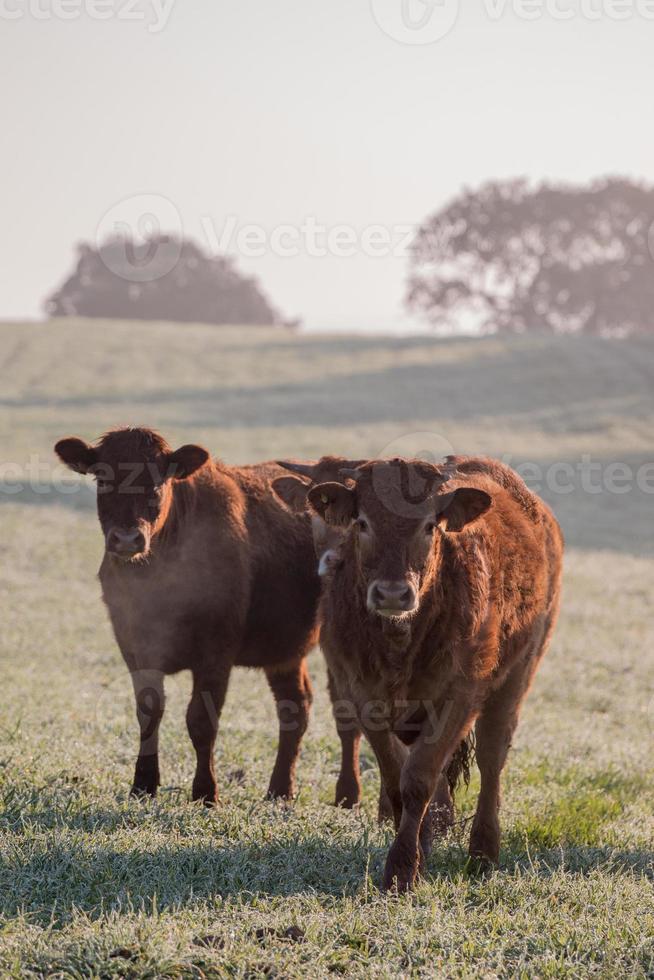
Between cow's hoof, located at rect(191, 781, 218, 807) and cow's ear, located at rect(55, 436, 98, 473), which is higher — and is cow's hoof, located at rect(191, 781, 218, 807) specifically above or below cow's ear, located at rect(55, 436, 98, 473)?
below

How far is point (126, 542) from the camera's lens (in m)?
6.28

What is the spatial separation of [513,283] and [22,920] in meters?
67.3

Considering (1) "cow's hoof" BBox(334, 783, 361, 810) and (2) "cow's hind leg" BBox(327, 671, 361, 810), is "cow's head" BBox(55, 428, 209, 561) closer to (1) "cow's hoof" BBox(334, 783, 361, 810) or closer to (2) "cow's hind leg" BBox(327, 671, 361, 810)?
(2) "cow's hind leg" BBox(327, 671, 361, 810)

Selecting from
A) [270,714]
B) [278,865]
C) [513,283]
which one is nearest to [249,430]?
[270,714]

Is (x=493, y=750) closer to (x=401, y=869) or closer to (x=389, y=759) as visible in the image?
(x=389, y=759)

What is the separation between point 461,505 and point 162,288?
75420 mm

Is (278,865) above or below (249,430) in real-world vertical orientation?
below

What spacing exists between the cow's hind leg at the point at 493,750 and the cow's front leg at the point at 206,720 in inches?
64.1

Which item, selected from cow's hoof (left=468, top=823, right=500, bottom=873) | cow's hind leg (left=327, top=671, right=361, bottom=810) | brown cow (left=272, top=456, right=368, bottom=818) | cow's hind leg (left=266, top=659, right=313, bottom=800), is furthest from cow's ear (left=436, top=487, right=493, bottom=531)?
cow's hind leg (left=266, top=659, right=313, bottom=800)

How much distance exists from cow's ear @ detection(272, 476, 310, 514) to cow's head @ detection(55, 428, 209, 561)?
63cm

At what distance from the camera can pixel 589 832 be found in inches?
250

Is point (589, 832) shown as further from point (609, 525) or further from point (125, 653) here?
point (609, 525)

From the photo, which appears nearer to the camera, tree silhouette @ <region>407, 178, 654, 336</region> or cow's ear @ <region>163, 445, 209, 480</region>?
cow's ear @ <region>163, 445, 209, 480</region>

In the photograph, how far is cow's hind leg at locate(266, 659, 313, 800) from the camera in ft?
23.8
